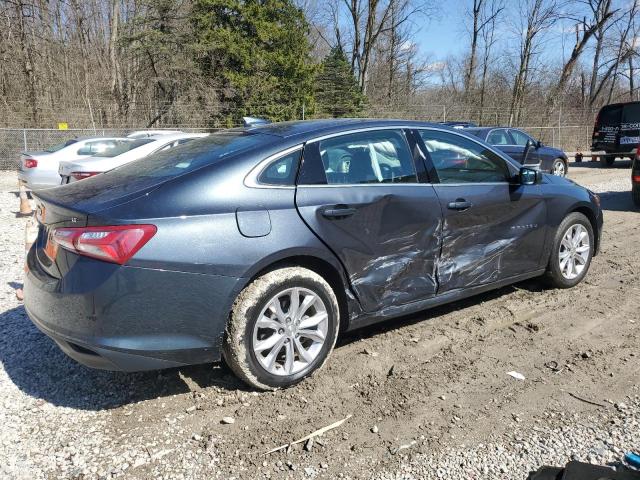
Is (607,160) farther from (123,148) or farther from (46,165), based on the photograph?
(46,165)

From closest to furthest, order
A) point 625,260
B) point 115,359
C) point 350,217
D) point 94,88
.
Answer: point 115,359 → point 350,217 → point 625,260 → point 94,88

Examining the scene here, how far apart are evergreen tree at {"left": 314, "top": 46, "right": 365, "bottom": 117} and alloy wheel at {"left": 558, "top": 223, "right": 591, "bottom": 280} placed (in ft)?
69.5

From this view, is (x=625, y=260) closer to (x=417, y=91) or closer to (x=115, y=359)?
(x=115, y=359)

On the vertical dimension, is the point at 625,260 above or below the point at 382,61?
below

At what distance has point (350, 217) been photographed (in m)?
3.51

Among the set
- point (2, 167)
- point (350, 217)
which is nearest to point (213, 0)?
point (2, 167)

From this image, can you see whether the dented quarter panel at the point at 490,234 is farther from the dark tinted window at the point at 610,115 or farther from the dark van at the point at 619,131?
the dark tinted window at the point at 610,115

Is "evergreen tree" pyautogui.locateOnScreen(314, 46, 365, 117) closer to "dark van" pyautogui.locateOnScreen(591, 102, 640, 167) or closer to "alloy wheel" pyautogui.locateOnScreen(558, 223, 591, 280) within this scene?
"dark van" pyautogui.locateOnScreen(591, 102, 640, 167)

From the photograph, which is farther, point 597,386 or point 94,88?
point 94,88

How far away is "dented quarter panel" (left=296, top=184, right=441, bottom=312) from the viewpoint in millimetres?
3441

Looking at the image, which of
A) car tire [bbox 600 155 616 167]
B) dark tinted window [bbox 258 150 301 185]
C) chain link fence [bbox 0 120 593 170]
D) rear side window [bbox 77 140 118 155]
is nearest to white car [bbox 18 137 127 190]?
rear side window [bbox 77 140 118 155]

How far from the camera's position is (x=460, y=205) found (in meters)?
4.08

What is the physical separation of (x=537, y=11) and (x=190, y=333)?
37.3 m

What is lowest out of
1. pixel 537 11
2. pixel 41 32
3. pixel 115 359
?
pixel 115 359
